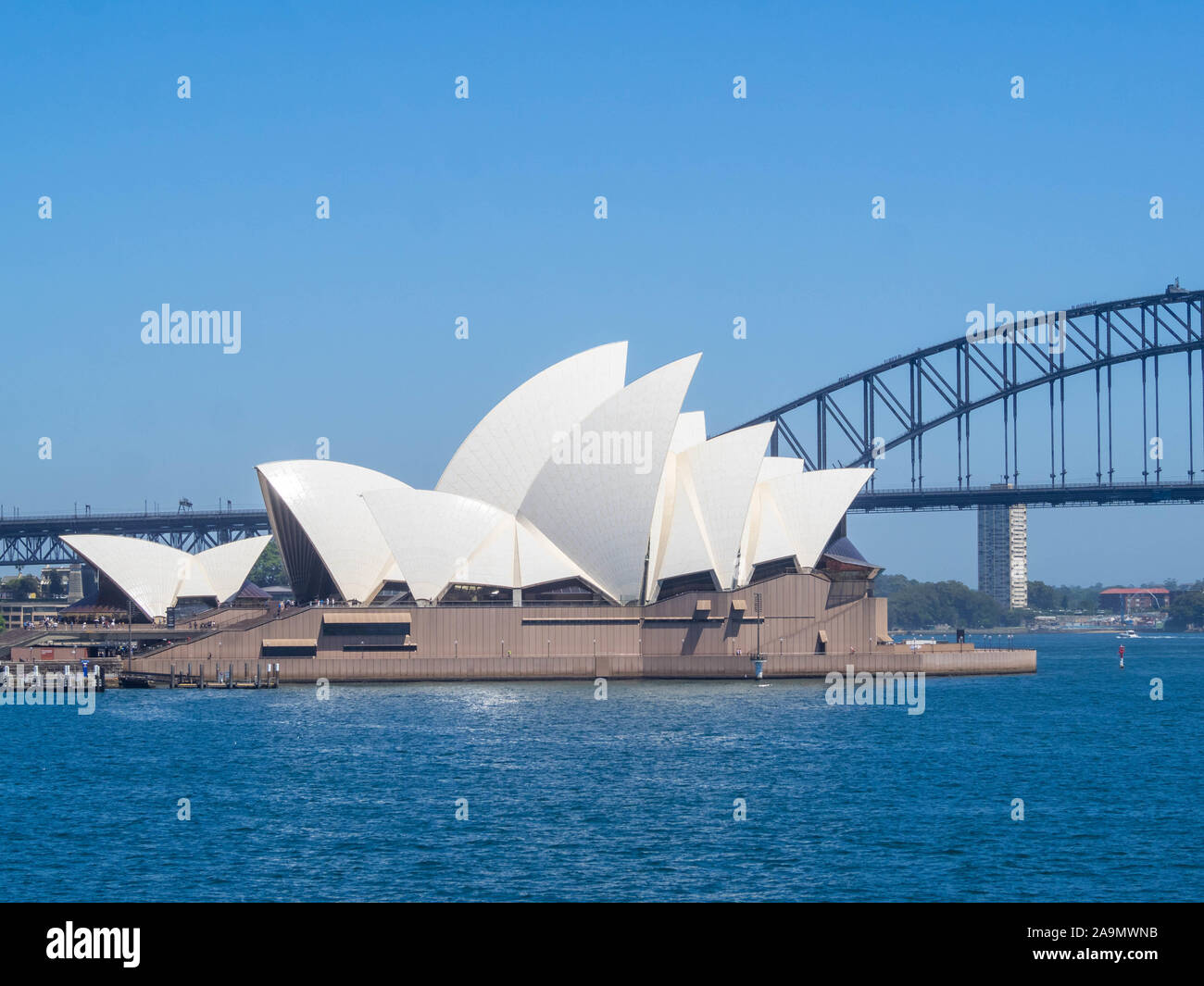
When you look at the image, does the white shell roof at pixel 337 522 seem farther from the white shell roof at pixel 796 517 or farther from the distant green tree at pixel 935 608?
the distant green tree at pixel 935 608

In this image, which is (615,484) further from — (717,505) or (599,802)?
(599,802)

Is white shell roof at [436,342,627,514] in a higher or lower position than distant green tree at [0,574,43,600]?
higher

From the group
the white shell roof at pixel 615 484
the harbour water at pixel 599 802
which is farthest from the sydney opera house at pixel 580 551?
the harbour water at pixel 599 802

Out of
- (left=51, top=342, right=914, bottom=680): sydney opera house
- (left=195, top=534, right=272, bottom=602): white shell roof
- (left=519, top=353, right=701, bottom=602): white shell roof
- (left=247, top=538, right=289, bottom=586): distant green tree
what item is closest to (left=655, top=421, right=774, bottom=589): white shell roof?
(left=51, top=342, right=914, bottom=680): sydney opera house

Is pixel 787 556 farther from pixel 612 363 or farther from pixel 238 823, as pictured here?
pixel 238 823

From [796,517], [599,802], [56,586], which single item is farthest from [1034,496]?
[56,586]

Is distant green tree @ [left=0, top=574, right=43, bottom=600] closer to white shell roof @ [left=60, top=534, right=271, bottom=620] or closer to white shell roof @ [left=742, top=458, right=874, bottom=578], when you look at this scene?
white shell roof @ [left=60, top=534, right=271, bottom=620]

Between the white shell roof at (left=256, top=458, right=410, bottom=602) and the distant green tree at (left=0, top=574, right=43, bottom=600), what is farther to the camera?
the distant green tree at (left=0, top=574, right=43, bottom=600)
